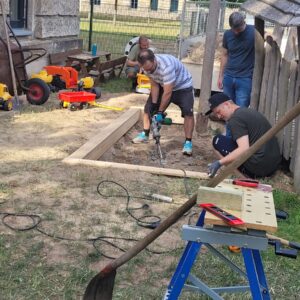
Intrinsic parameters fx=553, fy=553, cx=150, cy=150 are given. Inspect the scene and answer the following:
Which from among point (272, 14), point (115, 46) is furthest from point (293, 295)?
point (115, 46)

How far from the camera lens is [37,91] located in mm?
8758

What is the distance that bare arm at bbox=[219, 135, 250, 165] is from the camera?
16.2 ft

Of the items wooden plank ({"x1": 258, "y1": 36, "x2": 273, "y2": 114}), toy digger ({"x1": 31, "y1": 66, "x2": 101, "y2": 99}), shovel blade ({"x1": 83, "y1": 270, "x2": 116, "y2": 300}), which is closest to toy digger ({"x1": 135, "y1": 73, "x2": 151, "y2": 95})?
toy digger ({"x1": 31, "y1": 66, "x2": 101, "y2": 99})

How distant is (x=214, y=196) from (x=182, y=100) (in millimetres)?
4543

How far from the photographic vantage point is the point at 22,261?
364cm

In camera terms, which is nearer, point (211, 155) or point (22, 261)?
point (22, 261)

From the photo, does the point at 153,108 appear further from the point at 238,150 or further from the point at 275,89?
the point at 238,150

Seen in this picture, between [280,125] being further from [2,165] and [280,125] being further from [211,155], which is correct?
[211,155]

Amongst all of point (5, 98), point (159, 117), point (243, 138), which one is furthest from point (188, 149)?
point (5, 98)

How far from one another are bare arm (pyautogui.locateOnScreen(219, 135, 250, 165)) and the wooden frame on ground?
0.68 meters

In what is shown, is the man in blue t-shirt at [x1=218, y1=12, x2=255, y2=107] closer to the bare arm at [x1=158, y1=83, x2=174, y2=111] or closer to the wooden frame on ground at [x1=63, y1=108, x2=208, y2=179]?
the bare arm at [x1=158, y1=83, x2=174, y2=111]

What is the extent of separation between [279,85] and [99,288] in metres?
3.93

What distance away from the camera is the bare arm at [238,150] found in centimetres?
495

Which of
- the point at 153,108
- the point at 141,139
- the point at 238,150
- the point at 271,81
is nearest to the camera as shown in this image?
the point at 238,150
